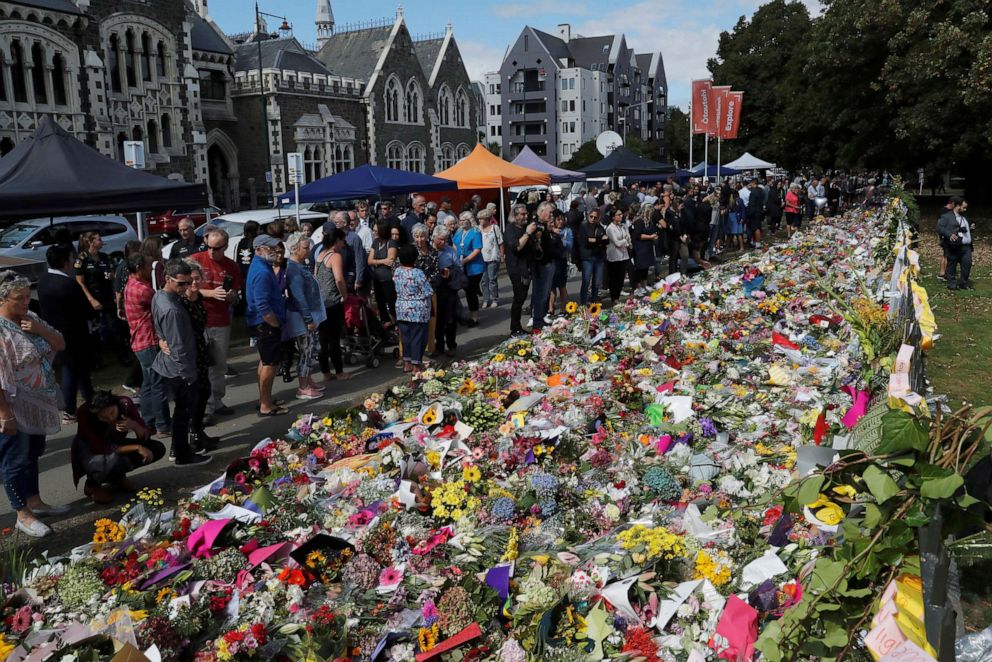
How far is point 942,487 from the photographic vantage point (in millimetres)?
2244

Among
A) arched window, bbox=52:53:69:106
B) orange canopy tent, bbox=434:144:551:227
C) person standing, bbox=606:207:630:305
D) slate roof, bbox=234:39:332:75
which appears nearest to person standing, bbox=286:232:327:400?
person standing, bbox=606:207:630:305

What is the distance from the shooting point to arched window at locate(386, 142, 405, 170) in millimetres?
52156

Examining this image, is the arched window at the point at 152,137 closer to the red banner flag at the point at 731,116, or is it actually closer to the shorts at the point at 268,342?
the red banner flag at the point at 731,116

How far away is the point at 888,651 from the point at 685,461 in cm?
283

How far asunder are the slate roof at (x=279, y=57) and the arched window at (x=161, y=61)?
36.5 ft

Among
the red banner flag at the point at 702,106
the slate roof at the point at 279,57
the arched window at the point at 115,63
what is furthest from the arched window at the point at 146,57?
the red banner flag at the point at 702,106

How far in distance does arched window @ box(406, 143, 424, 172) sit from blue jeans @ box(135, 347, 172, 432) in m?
48.0

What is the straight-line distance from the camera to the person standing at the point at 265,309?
7.55 metres

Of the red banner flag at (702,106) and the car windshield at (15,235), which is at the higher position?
the red banner flag at (702,106)

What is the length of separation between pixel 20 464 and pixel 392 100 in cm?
5029

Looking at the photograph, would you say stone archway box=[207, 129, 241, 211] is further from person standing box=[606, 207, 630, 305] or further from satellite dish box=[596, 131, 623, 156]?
person standing box=[606, 207, 630, 305]

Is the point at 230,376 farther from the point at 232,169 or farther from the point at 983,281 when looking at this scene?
the point at 232,169

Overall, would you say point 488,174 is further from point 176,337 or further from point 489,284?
point 176,337

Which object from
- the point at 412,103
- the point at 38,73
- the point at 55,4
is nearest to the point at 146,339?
the point at 38,73
